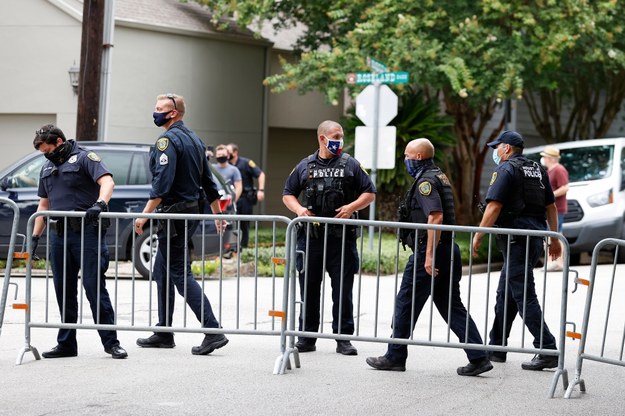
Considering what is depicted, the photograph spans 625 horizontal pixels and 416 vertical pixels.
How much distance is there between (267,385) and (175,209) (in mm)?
1932

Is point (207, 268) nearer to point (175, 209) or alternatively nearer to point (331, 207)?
point (175, 209)

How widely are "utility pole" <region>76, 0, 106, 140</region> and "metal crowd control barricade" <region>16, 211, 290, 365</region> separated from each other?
7.61 ft

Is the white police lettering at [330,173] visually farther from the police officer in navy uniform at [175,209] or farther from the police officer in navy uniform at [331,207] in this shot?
the police officer in navy uniform at [175,209]

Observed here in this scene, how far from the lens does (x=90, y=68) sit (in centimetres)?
1667

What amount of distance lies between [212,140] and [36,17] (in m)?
4.54

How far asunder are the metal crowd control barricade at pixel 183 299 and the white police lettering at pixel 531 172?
186cm

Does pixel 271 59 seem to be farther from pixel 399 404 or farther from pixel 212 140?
pixel 399 404

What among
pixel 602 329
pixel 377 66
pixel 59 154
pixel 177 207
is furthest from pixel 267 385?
pixel 377 66

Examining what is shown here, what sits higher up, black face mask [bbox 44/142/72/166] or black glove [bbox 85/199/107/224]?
black face mask [bbox 44/142/72/166]

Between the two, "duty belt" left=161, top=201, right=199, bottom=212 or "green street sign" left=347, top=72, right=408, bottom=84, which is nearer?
"duty belt" left=161, top=201, right=199, bottom=212

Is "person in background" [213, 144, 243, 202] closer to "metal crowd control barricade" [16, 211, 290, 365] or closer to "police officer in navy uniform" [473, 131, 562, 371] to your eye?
"metal crowd control barricade" [16, 211, 290, 365]

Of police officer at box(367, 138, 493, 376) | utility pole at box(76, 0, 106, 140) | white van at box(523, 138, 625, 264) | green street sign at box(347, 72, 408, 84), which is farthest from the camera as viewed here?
white van at box(523, 138, 625, 264)

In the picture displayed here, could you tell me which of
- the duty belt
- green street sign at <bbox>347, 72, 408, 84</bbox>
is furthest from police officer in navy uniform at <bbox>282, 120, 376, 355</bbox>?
green street sign at <bbox>347, 72, 408, 84</bbox>

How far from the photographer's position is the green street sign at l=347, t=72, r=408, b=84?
17.5m
